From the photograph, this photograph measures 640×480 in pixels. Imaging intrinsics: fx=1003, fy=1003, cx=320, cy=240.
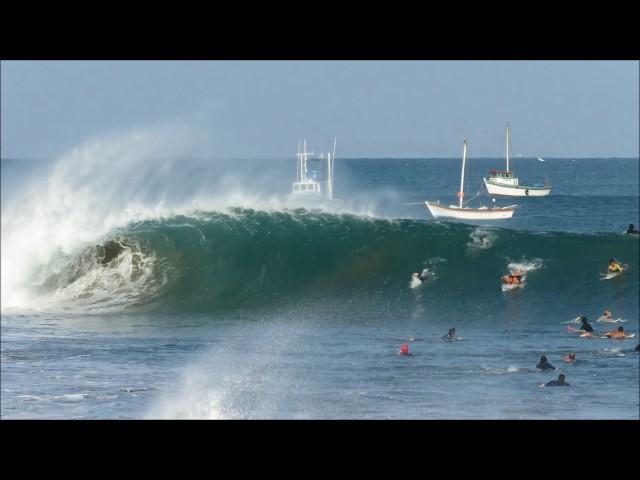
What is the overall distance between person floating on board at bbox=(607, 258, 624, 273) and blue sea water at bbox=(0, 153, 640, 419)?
219mm

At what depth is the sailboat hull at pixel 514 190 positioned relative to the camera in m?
51.8

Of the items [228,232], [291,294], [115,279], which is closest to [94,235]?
[115,279]

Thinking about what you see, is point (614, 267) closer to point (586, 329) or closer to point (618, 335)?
point (586, 329)

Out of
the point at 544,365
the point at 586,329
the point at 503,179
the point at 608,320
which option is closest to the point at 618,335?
the point at 586,329

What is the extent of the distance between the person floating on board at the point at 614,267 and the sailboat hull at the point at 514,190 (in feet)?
96.4

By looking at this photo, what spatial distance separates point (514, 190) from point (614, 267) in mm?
31019

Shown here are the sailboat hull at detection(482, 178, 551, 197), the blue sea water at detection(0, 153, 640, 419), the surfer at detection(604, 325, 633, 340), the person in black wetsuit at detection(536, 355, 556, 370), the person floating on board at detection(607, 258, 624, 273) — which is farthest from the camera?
the sailboat hull at detection(482, 178, 551, 197)

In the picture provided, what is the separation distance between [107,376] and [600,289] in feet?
37.3

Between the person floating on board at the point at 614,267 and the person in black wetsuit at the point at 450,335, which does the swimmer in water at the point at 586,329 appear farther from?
the person floating on board at the point at 614,267

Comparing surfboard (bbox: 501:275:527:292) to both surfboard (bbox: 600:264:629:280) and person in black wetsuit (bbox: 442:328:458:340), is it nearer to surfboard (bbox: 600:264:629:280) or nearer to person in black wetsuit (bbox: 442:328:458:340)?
surfboard (bbox: 600:264:629:280)

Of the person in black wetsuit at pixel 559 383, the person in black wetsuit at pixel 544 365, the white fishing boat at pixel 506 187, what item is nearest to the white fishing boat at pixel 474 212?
the white fishing boat at pixel 506 187

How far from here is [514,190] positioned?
5244cm

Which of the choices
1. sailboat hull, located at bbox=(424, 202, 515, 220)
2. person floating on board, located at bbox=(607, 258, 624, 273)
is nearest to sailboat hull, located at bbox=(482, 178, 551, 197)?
sailboat hull, located at bbox=(424, 202, 515, 220)

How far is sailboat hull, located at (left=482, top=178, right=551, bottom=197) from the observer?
5184cm
